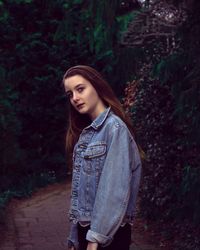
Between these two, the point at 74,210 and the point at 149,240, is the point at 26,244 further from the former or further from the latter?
the point at 74,210

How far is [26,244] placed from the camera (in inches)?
301

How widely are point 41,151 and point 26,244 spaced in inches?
308

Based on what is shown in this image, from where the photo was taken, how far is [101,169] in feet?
9.19

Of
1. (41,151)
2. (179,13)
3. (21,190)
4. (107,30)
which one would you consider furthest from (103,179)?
(41,151)

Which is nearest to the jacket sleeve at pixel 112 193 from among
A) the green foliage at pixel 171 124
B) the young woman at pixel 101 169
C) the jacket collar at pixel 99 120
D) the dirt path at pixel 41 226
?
the young woman at pixel 101 169

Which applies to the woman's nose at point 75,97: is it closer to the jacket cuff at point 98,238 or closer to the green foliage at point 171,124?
the jacket cuff at point 98,238

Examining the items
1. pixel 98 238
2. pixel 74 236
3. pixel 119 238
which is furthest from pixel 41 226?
pixel 98 238

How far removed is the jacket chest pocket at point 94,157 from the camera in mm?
2789

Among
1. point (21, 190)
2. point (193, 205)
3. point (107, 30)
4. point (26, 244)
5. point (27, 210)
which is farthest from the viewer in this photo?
point (21, 190)

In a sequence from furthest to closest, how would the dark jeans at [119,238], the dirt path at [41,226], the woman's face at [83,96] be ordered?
the dirt path at [41,226]
the woman's face at [83,96]
the dark jeans at [119,238]

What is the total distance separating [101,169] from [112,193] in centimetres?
13

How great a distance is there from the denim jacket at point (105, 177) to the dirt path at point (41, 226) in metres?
4.63

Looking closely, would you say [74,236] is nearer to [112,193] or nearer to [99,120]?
[112,193]

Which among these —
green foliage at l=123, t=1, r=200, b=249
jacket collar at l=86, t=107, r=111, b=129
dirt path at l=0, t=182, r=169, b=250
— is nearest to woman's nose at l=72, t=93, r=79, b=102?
jacket collar at l=86, t=107, r=111, b=129
